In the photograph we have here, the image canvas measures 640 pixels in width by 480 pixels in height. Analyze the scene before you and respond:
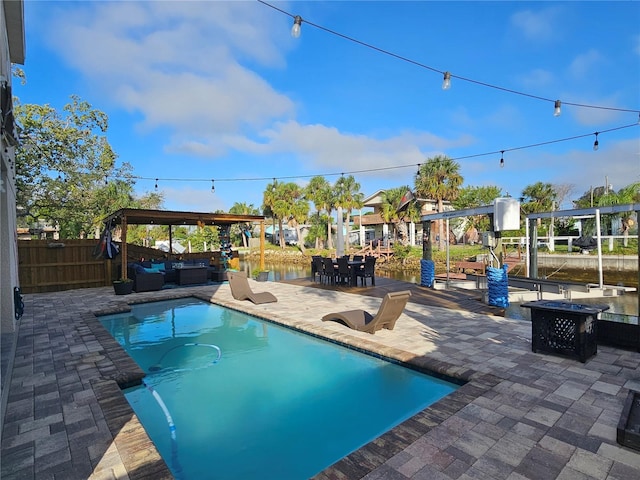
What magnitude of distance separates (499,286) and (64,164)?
729 inches

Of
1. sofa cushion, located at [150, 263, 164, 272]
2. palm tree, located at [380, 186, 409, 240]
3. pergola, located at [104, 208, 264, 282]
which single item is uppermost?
palm tree, located at [380, 186, 409, 240]

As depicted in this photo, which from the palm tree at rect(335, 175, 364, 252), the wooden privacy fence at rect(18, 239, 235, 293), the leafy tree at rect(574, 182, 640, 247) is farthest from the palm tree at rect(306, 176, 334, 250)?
the wooden privacy fence at rect(18, 239, 235, 293)

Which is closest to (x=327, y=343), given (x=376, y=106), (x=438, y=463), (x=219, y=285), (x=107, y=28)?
(x=438, y=463)

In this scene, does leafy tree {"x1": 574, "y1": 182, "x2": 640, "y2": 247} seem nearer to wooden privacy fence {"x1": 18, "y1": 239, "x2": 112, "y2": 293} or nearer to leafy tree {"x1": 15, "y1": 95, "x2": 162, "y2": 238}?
wooden privacy fence {"x1": 18, "y1": 239, "x2": 112, "y2": 293}

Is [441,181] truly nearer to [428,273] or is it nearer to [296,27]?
[428,273]

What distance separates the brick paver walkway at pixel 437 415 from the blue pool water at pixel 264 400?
1.32 feet

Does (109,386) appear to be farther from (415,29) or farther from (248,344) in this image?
(415,29)

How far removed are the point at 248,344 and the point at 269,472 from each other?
358 centimetres

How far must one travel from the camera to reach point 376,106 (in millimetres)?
15961

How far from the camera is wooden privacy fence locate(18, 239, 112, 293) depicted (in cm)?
1147

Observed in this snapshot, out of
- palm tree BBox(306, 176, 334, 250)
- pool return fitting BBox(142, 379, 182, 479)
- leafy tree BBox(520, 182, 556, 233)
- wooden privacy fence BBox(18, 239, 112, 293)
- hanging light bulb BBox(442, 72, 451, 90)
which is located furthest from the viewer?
palm tree BBox(306, 176, 334, 250)

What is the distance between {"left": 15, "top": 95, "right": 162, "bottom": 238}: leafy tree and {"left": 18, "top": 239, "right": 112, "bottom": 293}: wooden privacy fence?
3719 millimetres

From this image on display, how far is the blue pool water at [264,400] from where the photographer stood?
10.7 ft

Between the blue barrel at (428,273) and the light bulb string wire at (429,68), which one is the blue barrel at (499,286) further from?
the light bulb string wire at (429,68)
